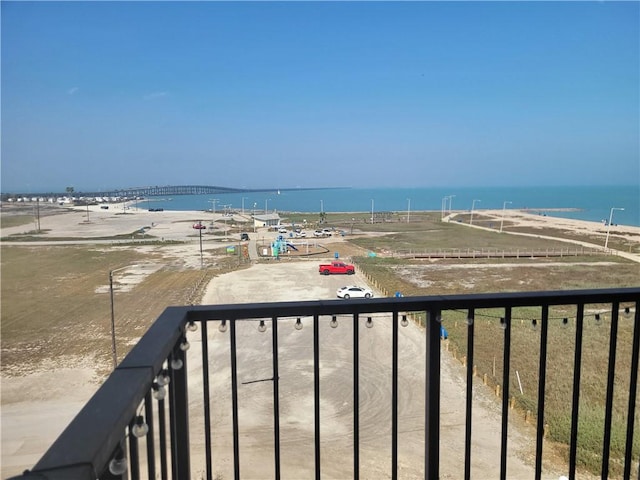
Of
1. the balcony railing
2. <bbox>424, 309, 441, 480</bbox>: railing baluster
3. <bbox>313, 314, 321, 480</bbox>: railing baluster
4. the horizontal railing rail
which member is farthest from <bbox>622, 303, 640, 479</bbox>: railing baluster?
the horizontal railing rail

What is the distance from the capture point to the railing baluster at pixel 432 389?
1739 millimetres

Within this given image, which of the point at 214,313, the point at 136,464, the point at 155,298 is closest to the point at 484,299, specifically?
the point at 214,313

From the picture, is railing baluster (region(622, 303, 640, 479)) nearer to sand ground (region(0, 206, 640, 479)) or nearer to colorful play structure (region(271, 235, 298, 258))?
sand ground (region(0, 206, 640, 479))

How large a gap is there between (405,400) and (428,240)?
109 ft

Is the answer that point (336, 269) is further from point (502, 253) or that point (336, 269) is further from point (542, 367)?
point (542, 367)

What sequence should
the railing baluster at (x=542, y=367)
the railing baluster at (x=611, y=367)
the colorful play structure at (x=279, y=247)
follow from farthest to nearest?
1. the colorful play structure at (x=279, y=247)
2. the railing baluster at (x=611, y=367)
3. the railing baluster at (x=542, y=367)

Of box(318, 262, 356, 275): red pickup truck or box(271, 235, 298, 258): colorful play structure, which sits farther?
box(271, 235, 298, 258): colorful play structure

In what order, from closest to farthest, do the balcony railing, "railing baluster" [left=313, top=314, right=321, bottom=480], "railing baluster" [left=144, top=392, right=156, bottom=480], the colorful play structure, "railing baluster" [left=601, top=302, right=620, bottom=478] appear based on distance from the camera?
the balcony railing < "railing baluster" [left=144, top=392, right=156, bottom=480] < "railing baluster" [left=313, top=314, right=321, bottom=480] < "railing baluster" [left=601, top=302, right=620, bottom=478] < the colorful play structure

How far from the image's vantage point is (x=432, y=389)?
5.92 feet

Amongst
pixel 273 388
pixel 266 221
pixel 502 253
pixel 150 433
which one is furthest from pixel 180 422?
pixel 266 221

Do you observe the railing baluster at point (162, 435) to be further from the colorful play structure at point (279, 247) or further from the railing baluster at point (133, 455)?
the colorful play structure at point (279, 247)

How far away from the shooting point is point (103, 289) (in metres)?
20.4

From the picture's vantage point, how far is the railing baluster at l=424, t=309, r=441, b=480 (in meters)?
1.74

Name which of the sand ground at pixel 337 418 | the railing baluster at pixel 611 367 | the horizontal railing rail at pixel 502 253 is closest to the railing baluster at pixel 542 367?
the railing baluster at pixel 611 367
